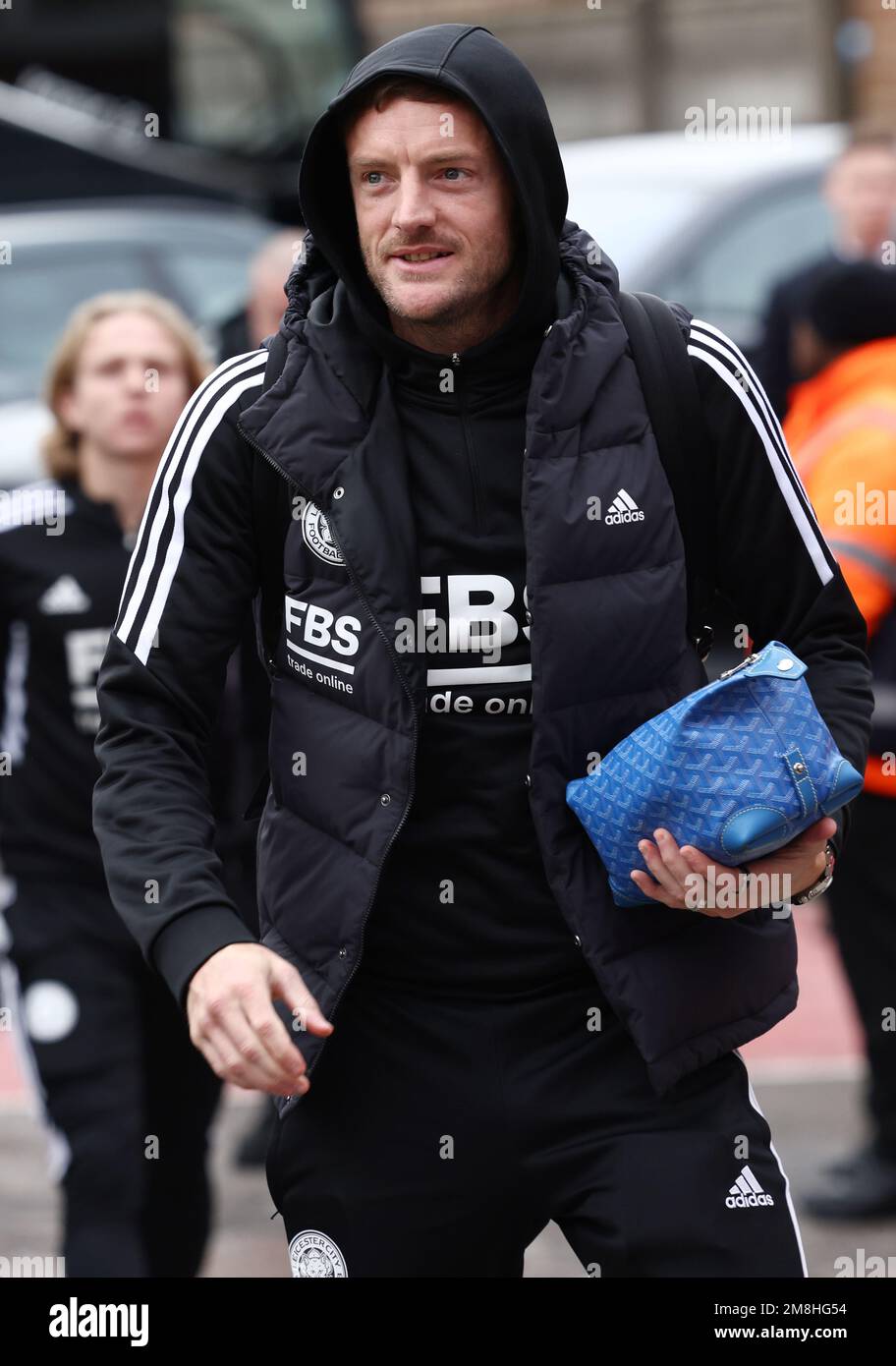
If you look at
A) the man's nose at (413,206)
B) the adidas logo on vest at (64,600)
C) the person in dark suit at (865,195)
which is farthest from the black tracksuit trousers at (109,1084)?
the person in dark suit at (865,195)

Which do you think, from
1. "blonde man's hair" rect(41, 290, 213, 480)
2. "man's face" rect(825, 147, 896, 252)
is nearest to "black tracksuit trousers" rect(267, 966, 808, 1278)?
"blonde man's hair" rect(41, 290, 213, 480)

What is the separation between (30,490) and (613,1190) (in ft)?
8.01

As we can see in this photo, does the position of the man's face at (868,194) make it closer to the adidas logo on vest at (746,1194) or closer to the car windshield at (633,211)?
the car windshield at (633,211)

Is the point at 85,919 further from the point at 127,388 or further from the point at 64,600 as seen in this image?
the point at 127,388

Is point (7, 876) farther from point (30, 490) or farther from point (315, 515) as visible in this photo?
point (315, 515)

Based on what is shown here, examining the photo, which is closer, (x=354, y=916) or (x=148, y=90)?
(x=354, y=916)

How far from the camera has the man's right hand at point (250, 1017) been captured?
253cm

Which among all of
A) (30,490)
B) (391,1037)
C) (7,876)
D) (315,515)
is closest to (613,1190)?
(391,1037)

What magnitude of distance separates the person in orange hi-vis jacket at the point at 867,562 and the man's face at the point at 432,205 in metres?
2.11

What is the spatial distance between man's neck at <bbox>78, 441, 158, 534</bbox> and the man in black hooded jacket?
1893mm

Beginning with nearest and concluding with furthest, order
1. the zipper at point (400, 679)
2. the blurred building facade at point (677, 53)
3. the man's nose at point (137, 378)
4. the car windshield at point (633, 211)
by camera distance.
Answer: the zipper at point (400, 679) < the man's nose at point (137, 378) < the car windshield at point (633, 211) < the blurred building facade at point (677, 53)

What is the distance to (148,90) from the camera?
13.2m

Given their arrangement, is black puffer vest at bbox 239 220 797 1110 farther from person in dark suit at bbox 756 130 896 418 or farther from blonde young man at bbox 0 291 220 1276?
person in dark suit at bbox 756 130 896 418
